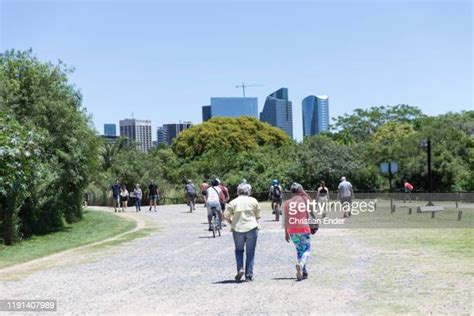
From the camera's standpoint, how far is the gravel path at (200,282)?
A: 828 centimetres

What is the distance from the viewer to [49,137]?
2397 cm

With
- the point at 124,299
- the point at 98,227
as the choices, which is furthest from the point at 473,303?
the point at 98,227

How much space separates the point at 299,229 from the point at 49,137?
16.1m

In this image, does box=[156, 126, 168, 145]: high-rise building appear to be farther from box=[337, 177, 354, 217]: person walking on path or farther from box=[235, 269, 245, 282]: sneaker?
box=[235, 269, 245, 282]: sneaker

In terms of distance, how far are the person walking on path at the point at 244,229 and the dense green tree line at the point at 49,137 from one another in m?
11.3

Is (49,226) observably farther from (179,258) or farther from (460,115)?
(460,115)

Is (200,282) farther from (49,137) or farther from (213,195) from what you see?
(49,137)

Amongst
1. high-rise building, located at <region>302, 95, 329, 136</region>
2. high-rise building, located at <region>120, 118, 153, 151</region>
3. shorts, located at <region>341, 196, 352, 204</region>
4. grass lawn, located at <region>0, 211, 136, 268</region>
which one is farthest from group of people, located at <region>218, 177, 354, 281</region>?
high-rise building, located at <region>302, 95, 329, 136</region>

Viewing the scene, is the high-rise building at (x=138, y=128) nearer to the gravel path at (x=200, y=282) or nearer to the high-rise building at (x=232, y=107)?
the high-rise building at (x=232, y=107)

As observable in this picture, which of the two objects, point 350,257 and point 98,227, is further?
point 98,227

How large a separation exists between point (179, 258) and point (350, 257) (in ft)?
12.5

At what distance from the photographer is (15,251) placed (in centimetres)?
1747

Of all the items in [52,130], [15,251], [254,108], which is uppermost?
[254,108]

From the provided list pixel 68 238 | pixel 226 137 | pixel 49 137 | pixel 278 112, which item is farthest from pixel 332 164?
pixel 278 112
